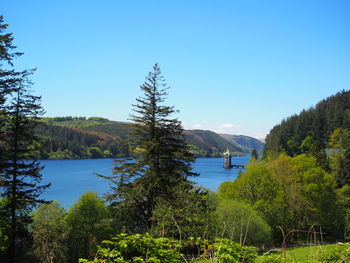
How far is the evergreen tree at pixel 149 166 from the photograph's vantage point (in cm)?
2061

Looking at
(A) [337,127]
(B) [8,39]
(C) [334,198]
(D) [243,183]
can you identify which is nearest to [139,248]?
(B) [8,39]

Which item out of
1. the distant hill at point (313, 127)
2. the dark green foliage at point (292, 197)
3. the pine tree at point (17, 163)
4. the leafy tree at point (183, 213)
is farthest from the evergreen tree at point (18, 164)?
the distant hill at point (313, 127)

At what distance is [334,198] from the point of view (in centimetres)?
3359

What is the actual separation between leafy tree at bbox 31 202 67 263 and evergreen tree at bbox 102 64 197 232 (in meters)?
3.94

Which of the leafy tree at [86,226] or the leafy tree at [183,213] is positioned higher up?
the leafy tree at [183,213]

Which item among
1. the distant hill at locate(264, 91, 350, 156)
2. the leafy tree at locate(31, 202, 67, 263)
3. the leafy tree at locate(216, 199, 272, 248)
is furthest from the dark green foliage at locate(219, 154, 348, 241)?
the distant hill at locate(264, 91, 350, 156)

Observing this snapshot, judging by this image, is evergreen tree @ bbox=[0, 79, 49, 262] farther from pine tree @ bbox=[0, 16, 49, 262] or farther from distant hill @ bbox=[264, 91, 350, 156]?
distant hill @ bbox=[264, 91, 350, 156]

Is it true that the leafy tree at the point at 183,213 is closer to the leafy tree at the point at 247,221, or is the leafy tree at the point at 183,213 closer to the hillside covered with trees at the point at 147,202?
the hillside covered with trees at the point at 147,202

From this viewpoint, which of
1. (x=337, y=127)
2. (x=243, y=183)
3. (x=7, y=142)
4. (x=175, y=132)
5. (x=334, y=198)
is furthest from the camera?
(x=337, y=127)

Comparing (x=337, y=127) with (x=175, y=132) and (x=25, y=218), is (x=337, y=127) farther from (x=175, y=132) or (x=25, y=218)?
(x=25, y=218)

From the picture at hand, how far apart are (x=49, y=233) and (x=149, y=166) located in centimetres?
740

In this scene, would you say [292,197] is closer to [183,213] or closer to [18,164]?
[183,213]

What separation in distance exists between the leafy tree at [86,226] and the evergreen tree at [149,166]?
Result: 321 cm

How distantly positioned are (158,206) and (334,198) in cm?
2311
